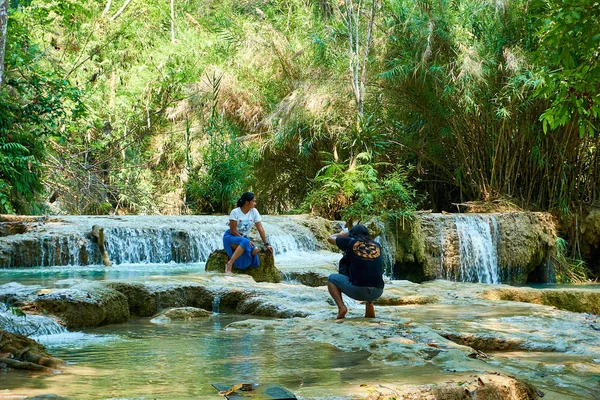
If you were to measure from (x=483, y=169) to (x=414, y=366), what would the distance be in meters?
12.4

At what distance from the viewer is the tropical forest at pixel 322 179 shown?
608 cm

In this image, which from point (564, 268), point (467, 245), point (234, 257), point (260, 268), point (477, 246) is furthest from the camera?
point (564, 268)

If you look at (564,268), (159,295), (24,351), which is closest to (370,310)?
(159,295)

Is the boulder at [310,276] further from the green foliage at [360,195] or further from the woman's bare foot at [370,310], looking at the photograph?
the green foliage at [360,195]

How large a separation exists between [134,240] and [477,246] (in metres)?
6.89

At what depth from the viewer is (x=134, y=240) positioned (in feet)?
42.1

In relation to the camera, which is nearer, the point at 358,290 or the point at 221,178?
the point at 358,290

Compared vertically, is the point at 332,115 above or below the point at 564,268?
above

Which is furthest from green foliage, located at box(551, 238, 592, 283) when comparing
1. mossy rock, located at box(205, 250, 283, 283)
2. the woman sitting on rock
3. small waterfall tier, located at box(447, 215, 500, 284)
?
the woman sitting on rock

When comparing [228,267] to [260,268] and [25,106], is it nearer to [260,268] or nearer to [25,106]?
[260,268]

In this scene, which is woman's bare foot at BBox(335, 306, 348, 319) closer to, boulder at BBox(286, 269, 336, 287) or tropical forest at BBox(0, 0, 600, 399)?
tropical forest at BBox(0, 0, 600, 399)

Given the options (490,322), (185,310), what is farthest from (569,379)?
(185,310)

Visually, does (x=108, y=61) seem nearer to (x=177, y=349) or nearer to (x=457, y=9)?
(x=457, y=9)

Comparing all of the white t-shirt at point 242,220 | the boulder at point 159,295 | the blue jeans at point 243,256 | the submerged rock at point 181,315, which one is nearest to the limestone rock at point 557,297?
the blue jeans at point 243,256
